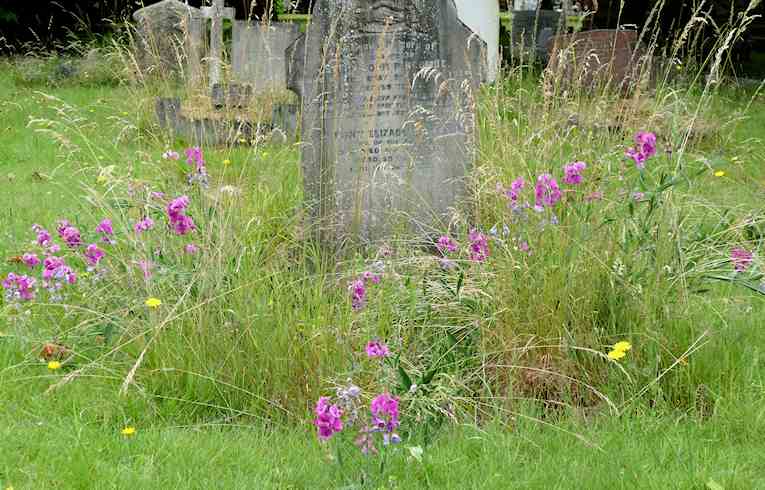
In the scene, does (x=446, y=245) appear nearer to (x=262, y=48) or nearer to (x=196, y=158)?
(x=196, y=158)

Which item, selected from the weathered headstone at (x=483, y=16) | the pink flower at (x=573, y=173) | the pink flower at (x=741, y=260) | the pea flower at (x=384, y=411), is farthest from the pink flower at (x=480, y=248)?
the weathered headstone at (x=483, y=16)

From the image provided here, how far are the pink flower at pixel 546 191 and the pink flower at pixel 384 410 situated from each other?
1.39 meters

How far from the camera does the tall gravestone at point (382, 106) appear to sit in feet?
16.4

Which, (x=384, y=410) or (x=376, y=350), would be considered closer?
(x=384, y=410)

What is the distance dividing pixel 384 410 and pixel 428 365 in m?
1.01

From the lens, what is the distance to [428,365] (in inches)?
147

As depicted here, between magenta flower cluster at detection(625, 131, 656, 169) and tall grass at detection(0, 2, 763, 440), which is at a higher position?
magenta flower cluster at detection(625, 131, 656, 169)

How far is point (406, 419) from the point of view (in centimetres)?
329

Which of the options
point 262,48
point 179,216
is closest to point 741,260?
point 179,216

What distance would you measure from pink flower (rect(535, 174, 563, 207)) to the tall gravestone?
3.54 feet

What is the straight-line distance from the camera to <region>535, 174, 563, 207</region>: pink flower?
A: 387 centimetres

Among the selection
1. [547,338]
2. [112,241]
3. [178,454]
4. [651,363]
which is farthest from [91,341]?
[651,363]

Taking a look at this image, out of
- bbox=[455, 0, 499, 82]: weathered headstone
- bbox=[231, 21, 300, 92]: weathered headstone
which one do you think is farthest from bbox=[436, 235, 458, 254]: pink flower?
bbox=[455, 0, 499, 82]: weathered headstone

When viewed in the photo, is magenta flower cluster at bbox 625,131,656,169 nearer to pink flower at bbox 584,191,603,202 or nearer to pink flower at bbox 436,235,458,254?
pink flower at bbox 584,191,603,202
